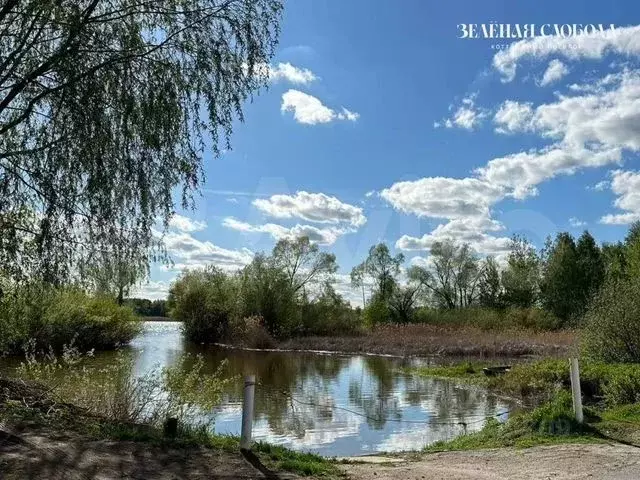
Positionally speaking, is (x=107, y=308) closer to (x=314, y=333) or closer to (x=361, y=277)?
(x=314, y=333)

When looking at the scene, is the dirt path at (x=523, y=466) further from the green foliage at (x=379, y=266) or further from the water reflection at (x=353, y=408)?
the green foliage at (x=379, y=266)

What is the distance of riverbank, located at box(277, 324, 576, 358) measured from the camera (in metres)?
33.2

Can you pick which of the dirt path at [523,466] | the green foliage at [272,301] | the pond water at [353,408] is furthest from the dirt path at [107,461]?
the green foliage at [272,301]

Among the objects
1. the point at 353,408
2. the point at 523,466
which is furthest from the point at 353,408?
the point at 523,466

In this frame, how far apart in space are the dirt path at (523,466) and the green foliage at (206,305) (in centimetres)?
3911

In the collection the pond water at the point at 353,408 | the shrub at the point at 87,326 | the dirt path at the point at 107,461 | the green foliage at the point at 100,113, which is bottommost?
the pond water at the point at 353,408

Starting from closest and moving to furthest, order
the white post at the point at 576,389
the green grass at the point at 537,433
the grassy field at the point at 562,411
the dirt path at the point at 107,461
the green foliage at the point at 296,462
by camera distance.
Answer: the dirt path at the point at 107,461, the green foliage at the point at 296,462, the green grass at the point at 537,433, the grassy field at the point at 562,411, the white post at the point at 576,389

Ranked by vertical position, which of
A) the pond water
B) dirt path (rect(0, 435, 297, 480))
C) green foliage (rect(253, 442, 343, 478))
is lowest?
the pond water

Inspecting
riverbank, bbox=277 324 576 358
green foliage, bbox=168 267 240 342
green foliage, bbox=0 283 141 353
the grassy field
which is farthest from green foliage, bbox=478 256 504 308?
the grassy field

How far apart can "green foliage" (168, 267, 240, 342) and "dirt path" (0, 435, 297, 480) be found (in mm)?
39793

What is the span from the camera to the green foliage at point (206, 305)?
47.6 metres

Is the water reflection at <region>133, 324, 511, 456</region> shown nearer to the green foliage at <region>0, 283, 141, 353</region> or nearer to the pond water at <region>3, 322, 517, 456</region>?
the pond water at <region>3, 322, 517, 456</region>

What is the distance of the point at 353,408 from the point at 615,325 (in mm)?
7390

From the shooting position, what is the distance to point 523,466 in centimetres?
758
